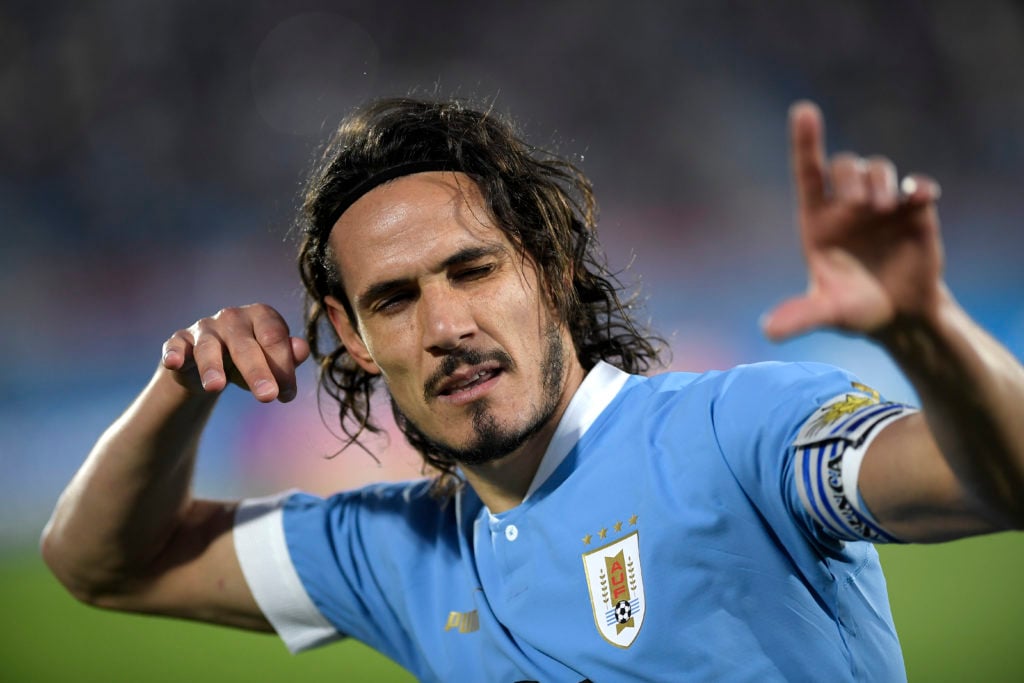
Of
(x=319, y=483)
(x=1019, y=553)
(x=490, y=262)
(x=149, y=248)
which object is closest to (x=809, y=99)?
(x=1019, y=553)

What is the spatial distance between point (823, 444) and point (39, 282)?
25.5 ft

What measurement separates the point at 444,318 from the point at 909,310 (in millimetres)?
934

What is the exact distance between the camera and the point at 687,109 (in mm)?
8008

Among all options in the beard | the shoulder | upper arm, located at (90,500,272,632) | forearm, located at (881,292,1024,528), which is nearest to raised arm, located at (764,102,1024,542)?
forearm, located at (881,292,1024,528)

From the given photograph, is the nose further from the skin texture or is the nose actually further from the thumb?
the thumb

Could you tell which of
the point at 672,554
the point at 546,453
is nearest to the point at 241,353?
the point at 546,453

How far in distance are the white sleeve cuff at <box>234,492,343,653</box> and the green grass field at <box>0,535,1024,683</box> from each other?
8.87 ft

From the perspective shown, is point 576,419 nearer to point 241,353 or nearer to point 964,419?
point 241,353

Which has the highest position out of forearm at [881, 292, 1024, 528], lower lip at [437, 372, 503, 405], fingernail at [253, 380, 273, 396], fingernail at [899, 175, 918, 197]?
fingernail at [253, 380, 273, 396]

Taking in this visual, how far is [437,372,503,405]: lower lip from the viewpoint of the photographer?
1.73 metres

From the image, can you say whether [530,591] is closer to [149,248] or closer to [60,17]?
[149,248]

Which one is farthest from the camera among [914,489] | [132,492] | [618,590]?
[132,492]

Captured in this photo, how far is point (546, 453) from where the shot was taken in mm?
1786

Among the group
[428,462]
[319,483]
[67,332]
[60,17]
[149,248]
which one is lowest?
[428,462]
